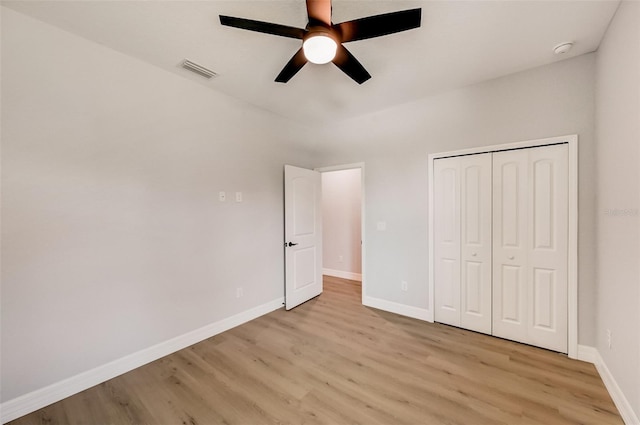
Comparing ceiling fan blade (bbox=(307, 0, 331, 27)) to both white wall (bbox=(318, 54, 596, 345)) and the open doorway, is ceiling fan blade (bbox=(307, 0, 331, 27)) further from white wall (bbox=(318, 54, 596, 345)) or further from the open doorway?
the open doorway

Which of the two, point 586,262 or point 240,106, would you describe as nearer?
point 586,262

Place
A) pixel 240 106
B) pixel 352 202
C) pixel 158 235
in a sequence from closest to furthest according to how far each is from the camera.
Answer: pixel 158 235
pixel 240 106
pixel 352 202

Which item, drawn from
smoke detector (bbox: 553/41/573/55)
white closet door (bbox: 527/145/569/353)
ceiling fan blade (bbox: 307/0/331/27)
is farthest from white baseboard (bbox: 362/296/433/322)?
ceiling fan blade (bbox: 307/0/331/27)

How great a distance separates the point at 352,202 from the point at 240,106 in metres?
2.86

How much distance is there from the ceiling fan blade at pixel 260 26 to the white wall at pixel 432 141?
2.06 m

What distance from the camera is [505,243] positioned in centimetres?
261

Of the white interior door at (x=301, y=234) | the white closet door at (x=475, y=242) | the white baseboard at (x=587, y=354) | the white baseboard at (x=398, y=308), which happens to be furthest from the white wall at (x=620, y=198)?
the white interior door at (x=301, y=234)

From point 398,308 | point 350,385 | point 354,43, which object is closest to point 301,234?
point 398,308

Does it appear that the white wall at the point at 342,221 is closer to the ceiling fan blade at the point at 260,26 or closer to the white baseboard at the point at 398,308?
the white baseboard at the point at 398,308

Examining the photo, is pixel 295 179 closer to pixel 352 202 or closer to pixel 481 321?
pixel 352 202

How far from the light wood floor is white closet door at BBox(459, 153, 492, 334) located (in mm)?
234

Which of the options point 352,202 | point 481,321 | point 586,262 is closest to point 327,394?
point 481,321

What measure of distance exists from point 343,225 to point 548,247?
332 cm

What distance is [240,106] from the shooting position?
10.1 ft
